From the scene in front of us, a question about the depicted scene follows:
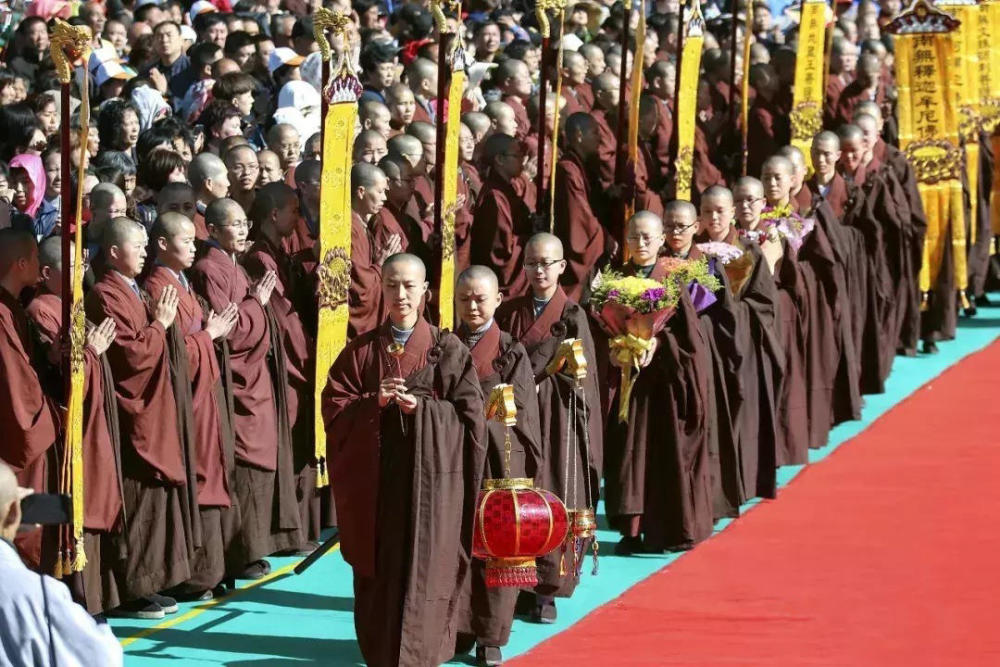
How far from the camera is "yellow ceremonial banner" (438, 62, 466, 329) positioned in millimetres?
9125

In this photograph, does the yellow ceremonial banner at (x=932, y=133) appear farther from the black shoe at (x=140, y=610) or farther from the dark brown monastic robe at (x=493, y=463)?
the black shoe at (x=140, y=610)

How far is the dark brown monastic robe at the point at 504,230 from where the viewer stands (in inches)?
505

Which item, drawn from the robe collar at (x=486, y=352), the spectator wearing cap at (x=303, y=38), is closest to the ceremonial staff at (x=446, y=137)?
the robe collar at (x=486, y=352)

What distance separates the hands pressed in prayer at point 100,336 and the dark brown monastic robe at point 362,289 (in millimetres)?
2151

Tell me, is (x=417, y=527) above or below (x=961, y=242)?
below

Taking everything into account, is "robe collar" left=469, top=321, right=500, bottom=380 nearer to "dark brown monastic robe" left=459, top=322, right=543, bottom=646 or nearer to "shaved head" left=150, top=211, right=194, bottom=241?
"dark brown monastic robe" left=459, top=322, right=543, bottom=646

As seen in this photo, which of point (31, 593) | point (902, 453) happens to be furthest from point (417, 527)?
point (902, 453)

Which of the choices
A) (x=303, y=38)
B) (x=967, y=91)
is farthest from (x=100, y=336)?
(x=967, y=91)

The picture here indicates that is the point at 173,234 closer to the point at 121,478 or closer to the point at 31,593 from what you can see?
the point at 121,478

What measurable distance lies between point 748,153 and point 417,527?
8.67 meters

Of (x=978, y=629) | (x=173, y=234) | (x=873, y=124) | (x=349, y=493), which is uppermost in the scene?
(x=873, y=124)

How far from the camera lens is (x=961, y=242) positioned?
15.6 m

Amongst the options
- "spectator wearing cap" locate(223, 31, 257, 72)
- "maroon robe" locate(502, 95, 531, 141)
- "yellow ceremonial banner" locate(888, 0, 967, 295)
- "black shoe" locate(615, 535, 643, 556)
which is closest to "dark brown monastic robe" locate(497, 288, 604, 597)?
"black shoe" locate(615, 535, 643, 556)

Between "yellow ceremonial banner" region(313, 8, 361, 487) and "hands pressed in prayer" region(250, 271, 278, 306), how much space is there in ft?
0.84
